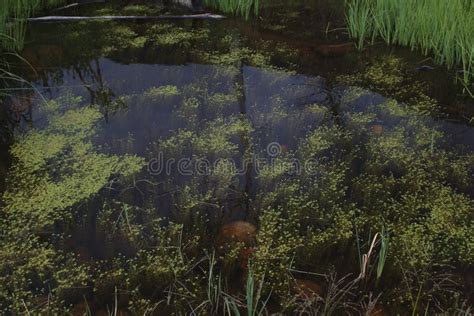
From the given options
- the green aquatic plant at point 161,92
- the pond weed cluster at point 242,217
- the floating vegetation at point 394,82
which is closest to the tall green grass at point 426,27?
the floating vegetation at point 394,82

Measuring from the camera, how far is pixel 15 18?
110 inches

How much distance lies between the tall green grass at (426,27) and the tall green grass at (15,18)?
2.20m

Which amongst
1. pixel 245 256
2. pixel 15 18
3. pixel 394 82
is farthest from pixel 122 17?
→ pixel 245 256

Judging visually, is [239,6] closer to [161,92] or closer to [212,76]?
[212,76]

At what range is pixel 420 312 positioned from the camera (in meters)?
1.13

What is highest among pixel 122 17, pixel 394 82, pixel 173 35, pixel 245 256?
pixel 122 17

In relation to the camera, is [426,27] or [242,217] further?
[426,27]

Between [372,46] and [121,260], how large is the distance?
228 cm

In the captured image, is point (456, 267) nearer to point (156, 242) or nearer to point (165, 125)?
point (156, 242)

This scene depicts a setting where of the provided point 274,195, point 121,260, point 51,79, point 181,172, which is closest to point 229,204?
point 274,195

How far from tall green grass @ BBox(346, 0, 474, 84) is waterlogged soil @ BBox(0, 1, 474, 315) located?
0.10 metres

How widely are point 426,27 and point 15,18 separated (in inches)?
104

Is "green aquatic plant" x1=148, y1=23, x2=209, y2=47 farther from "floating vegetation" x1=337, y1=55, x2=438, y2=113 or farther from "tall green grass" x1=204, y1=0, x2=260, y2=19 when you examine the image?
"floating vegetation" x1=337, y1=55, x2=438, y2=113

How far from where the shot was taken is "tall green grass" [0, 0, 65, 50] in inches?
104
